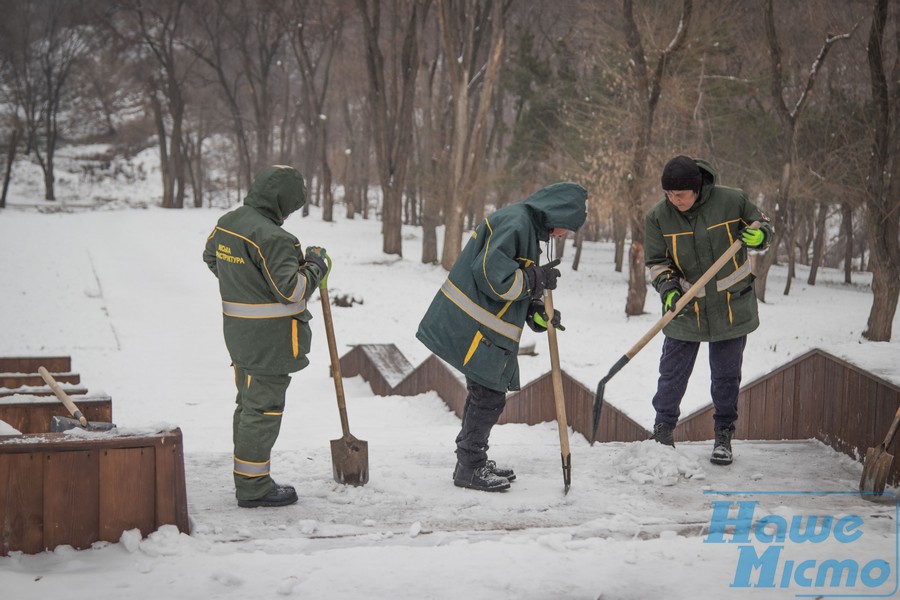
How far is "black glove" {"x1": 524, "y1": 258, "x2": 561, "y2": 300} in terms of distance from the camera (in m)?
4.12

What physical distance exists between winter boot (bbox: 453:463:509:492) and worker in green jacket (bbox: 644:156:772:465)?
116cm

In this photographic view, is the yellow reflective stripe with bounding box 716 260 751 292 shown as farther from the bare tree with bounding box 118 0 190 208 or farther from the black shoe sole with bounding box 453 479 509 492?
the bare tree with bounding box 118 0 190 208

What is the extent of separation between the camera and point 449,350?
4.28 meters

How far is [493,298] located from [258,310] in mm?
1167

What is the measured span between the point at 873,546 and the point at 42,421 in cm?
447

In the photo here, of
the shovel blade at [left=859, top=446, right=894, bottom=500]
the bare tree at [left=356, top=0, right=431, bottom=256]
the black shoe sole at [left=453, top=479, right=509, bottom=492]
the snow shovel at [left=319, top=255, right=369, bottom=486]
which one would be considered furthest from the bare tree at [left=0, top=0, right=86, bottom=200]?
the shovel blade at [left=859, top=446, right=894, bottom=500]

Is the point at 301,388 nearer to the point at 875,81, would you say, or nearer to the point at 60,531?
the point at 60,531

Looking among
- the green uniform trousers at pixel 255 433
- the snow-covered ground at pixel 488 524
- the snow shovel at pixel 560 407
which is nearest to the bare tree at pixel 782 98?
the snow-covered ground at pixel 488 524

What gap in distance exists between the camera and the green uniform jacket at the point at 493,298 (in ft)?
13.7

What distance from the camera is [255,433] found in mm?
3959

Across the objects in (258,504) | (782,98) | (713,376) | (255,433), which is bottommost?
(258,504)

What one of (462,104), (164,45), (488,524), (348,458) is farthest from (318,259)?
(164,45)

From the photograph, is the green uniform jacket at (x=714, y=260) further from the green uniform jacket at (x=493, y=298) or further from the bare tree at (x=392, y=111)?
the bare tree at (x=392, y=111)

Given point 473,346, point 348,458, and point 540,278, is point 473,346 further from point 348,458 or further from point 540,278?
point 348,458
